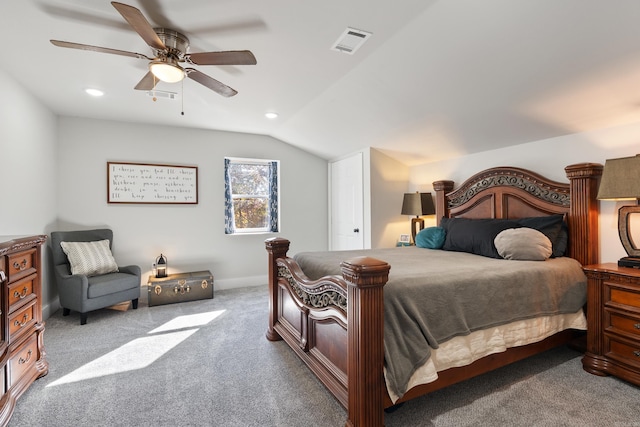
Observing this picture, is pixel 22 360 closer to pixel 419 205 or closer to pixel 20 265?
pixel 20 265

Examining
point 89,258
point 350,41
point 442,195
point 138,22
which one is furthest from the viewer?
point 442,195

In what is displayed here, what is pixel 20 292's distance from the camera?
6.77 ft

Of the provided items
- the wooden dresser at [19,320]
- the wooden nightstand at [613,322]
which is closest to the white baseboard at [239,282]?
the wooden dresser at [19,320]

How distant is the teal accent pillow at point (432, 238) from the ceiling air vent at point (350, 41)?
2.09 metres

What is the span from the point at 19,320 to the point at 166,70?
192 cm

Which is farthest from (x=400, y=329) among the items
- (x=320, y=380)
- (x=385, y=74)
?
(x=385, y=74)

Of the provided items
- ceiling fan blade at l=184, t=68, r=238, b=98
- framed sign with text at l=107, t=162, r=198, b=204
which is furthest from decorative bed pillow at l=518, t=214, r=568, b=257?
framed sign with text at l=107, t=162, r=198, b=204

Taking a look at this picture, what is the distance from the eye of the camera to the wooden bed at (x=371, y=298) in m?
1.52

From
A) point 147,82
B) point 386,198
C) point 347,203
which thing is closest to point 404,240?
point 386,198

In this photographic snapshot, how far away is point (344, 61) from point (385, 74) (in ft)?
1.27

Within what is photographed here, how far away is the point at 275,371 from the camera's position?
2.29 m

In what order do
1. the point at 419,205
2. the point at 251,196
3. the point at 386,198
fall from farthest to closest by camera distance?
the point at 251,196
the point at 386,198
the point at 419,205

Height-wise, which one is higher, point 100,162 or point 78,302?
point 100,162

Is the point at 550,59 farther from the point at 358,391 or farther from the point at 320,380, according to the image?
→ the point at 320,380
